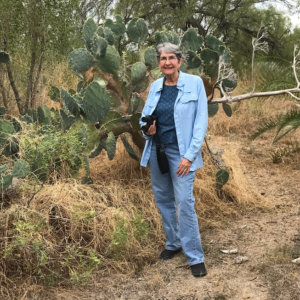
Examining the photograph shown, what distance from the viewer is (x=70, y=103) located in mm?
3906

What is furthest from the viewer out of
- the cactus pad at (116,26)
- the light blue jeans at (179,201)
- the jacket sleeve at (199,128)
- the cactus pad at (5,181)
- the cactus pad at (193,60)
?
the cactus pad at (116,26)

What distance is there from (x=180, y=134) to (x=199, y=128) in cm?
14

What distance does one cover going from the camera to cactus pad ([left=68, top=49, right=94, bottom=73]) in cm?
411

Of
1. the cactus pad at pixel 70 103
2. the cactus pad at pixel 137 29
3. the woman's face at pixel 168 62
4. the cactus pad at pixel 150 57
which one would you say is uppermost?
the cactus pad at pixel 137 29

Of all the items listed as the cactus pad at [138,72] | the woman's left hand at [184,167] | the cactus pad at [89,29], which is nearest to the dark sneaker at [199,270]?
the woman's left hand at [184,167]

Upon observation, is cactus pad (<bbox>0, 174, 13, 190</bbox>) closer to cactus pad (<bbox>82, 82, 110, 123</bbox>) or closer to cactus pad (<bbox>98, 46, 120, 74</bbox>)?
cactus pad (<bbox>82, 82, 110, 123</bbox>)

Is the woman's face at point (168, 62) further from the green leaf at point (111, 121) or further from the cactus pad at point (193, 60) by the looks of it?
the cactus pad at point (193, 60)

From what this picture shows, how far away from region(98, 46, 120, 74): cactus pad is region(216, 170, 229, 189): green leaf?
149 centimetres

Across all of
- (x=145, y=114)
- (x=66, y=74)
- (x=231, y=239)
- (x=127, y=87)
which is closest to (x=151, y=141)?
(x=145, y=114)

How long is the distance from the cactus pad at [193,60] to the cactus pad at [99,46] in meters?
0.93

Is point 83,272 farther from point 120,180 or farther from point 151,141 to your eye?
point 120,180

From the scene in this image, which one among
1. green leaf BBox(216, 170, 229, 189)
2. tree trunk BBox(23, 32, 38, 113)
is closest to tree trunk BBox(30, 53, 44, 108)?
tree trunk BBox(23, 32, 38, 113)

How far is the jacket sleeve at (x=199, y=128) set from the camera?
2.81 meters

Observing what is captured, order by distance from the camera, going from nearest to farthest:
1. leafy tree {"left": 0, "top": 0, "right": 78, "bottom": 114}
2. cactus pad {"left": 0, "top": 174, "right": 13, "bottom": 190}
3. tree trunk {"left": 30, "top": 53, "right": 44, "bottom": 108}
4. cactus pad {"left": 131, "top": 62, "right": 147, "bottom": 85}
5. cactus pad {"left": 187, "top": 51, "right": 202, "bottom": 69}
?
cactus pad {"left": 0, "top": 174, "right": 13, "bottom": 190} < cactus pad {"left": 131, "top": 62, "right": 147, "bottom": 85} < cactus pad {"left": 187, "top": 51, "right": 202, "bottom": 69} < leafy tree {"left": 0, "top": 0, "right": 78, "bottom": 114} < tree trunk {"left": 30, "top": 53, "right": 44, "bottom": 108}
